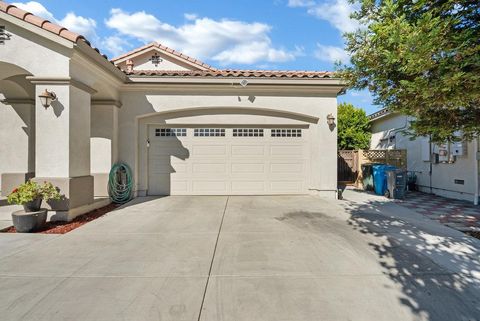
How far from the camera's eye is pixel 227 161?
9.03m

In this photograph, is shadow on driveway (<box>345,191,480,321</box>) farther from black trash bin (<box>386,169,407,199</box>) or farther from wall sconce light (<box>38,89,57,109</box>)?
wall sconce light (<box>38,89,57,109</box>)

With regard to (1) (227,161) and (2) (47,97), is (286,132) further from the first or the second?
(2) (47,97)

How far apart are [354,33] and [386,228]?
3876 mm

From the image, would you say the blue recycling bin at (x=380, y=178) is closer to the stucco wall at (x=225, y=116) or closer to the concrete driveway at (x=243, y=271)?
the stucco wall at (x=225, y=116)

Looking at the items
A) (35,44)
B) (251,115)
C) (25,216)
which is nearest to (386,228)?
(251,115)

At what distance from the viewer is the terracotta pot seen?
5152mm

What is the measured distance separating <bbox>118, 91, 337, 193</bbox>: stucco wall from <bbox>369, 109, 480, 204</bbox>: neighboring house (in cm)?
199

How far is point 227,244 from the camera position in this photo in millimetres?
4348

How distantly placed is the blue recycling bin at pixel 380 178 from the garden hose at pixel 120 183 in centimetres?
898

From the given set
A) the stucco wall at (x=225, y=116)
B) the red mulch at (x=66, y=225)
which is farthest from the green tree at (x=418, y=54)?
the red mulch at (x=66, y=225)

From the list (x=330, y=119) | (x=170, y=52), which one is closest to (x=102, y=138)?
(x=330, y=119)

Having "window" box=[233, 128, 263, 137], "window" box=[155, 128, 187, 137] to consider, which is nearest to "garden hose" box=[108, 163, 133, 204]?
"window" box=[155, 128, 187, 137]

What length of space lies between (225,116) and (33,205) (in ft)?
19.0

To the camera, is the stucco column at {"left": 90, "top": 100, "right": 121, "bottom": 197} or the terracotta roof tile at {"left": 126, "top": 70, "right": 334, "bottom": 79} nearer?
the stucco column at {"left": 90, "top": 100, "right": 121, "bottom": 197}
